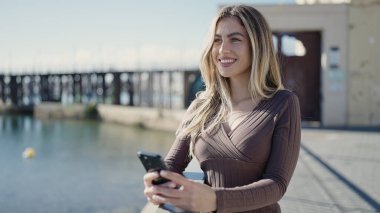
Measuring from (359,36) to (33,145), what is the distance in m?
16.1

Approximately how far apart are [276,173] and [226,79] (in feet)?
1.71

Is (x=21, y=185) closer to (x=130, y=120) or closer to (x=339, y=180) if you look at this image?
(x=339, y=180)

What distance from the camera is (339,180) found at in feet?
22.3

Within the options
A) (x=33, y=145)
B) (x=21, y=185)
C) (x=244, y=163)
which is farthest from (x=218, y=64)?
(x=33, y=145)

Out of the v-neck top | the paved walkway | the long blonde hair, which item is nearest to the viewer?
the v-neck top

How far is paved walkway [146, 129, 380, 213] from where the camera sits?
5.44 m

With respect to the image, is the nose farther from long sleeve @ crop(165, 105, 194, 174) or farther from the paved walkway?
the paved walkway

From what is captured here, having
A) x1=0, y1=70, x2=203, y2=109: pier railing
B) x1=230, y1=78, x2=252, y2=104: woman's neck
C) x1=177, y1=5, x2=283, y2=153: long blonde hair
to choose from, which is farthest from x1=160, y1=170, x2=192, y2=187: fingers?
x1=0, y1=70, x2=203, y2=109: pier railing

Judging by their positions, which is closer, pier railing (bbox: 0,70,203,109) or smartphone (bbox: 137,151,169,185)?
smartphone (bbox: 137,151,169,185)

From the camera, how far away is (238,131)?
5.69 ft

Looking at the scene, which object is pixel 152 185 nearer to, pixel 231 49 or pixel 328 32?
pixel 231 49

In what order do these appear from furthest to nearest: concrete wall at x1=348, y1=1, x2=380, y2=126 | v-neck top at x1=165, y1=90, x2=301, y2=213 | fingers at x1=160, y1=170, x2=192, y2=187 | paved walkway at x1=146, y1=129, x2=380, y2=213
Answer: concrete wall at x1=348, y1=1, x2=380, y2=126 → paved walkway at x1=146, y1=129, x2=380, y2=213 → v-neck top at x1=165, y1=90, x2=301, y2=213 → fingers at x1=160, y1=170, x2=192, y2=187

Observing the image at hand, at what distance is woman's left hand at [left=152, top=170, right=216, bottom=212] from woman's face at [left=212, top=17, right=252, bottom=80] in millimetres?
580

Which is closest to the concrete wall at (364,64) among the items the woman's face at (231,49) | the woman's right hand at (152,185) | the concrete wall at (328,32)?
the concrete wall at (328,32)
